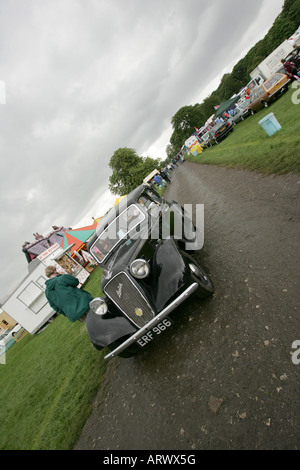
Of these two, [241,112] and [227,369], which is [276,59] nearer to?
[241,112]

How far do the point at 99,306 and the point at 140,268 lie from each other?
3.33ft

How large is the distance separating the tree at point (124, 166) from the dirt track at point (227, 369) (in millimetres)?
44571

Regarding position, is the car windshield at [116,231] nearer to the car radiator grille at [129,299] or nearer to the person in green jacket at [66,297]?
the person in green jacket at [66,297]

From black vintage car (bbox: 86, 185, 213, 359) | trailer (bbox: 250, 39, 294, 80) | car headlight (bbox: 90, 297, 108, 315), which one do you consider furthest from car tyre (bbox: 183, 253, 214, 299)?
trailer (bbox: 250, 39, 294, 80)

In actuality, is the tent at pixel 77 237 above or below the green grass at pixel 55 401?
above

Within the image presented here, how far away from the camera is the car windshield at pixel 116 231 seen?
4852 mm

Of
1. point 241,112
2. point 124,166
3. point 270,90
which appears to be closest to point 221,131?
point 241,112

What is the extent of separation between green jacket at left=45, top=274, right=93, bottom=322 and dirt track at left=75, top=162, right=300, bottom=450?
4.39ft

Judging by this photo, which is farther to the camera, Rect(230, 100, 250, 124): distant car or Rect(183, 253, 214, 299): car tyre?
Rect(230, 100, 250, 124): distant car

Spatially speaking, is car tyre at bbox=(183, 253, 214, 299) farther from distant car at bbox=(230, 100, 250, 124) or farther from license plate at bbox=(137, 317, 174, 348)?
distant car at bbox=(230, 100, 250, 124)

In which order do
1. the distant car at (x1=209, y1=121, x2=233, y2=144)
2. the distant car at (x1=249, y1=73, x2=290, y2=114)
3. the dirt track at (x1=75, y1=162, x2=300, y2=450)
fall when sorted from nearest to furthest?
the dirt track at (x1=75, y1=162, x2=300, y2=450) < the distant car at (x1=249, y1=73, x2=290, y2=114) < the distant car at (x1=209, y1=121, x2=233, y2=144)

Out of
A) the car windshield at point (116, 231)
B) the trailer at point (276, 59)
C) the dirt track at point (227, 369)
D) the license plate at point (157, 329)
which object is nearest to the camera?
the dirt track at point (227, 369)

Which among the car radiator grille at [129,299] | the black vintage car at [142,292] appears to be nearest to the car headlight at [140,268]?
the black vintage car at [142,292]

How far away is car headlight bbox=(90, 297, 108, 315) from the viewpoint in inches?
141
